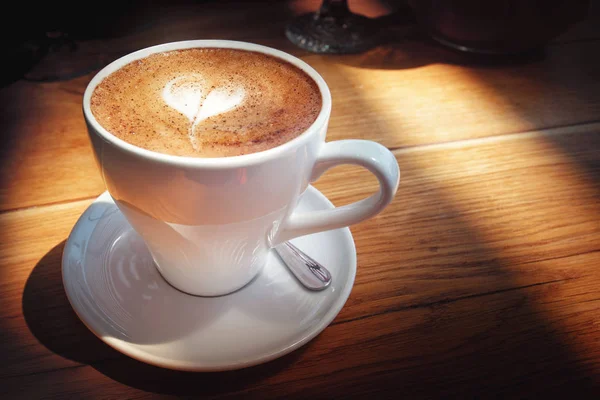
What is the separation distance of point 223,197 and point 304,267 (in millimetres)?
A: 150

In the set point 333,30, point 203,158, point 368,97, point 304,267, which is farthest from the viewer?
point 333,30

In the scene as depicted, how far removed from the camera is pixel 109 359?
1.56 feet

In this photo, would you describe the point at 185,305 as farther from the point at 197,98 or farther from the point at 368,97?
the point at 368,97

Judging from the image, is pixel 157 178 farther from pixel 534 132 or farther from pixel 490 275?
pixel 534 132

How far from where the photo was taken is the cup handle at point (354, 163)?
460mm

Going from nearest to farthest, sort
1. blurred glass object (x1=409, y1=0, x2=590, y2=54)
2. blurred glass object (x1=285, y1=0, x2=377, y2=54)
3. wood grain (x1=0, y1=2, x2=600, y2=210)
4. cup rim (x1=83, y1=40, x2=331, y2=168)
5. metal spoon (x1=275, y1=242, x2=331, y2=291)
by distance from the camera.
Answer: cup rim (x1=83, y1=40, x2=331, y2=168)
metal spoon (x1=275, y1=242, x2=331, y2=291)
wood grain (x1=0, y1=2, x2=600, y2=210)
blurred glass object (x1=409, y1=0, x2=590, y2=54)
blurred glass object (x1=285, y1=0, x2=377, y2=54)

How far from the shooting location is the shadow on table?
460mm

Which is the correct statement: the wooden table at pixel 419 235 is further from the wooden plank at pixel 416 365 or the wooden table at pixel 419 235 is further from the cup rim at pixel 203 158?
the cup rim at pixel 203 158

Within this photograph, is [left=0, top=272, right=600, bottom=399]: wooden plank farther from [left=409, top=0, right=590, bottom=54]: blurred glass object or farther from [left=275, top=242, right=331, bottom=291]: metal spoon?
[left=409, top=0, right=590, bottom=54]: blurred glass object

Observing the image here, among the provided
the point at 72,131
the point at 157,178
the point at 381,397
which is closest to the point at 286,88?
the point at 157,178

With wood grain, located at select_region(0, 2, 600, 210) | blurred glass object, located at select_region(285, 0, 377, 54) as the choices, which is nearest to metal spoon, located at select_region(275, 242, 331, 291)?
wood grain, located at select_region(0, 2, 600, 210)

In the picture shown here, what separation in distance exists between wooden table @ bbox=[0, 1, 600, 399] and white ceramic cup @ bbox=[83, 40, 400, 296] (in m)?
0.09

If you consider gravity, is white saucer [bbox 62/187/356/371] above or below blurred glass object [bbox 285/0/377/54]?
above

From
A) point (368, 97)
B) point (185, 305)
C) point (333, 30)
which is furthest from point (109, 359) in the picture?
point (333, 30)
